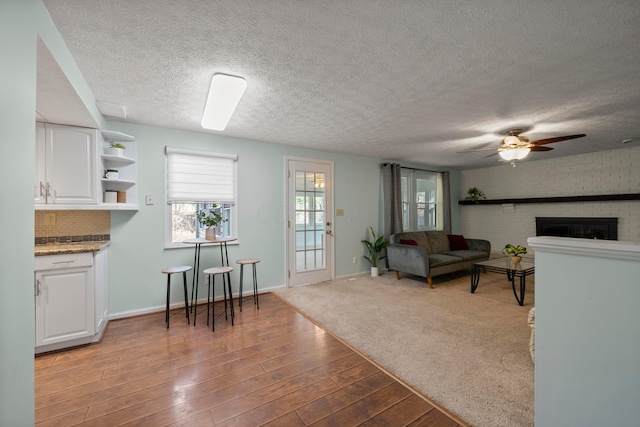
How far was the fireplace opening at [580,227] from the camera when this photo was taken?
4773mm

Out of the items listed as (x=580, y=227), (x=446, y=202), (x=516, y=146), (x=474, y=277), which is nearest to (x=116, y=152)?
(x=516, y=146)

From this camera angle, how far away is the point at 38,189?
7.96 ft

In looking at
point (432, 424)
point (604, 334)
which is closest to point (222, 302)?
point (432, 424)

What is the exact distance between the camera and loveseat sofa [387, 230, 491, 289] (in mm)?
4266

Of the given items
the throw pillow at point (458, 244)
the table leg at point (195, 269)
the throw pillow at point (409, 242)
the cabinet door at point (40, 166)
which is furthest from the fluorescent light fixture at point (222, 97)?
the throw pillow at point (458, 244)

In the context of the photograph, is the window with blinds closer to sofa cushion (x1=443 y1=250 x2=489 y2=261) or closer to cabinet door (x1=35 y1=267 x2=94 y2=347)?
cabinet door (x1=35 y1=267 x2=94 y2=347)

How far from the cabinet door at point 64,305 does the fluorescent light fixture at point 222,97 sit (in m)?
1.81

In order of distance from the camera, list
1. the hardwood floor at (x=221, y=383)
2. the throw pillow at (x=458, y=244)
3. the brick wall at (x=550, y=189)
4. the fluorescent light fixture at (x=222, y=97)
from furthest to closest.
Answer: the throw pillow at (x=458, y=244)
the brick wall at (x=550, y=189)
the fluorescent light fixture at (x=222, y=97)
the hardwood floor at (x=221, y=383)

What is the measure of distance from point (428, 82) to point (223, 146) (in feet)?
8.90

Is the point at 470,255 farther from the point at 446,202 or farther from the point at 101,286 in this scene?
the point at 101,286

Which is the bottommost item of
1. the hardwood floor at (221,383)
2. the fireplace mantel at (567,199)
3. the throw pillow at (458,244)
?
the hardwood floor at (221,383)

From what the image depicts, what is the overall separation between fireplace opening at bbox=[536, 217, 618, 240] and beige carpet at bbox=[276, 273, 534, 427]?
1792mm

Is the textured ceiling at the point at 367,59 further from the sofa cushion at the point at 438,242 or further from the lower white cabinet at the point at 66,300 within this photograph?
the sofa cushion at the point at 438,242

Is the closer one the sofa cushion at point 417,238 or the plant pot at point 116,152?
the plant pot at point 116,152
